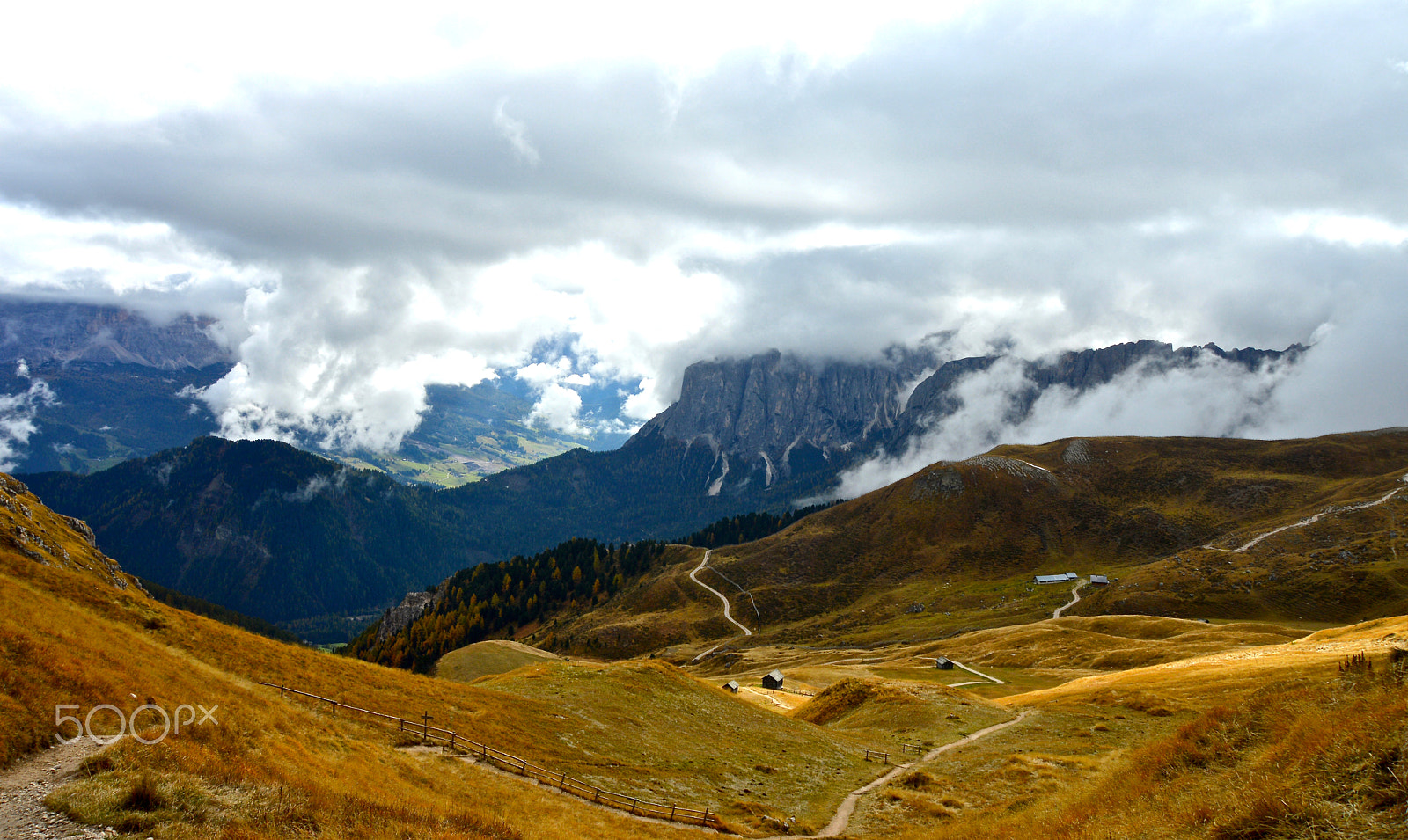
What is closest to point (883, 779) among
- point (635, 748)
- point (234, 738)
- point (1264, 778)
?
point (635, 748)

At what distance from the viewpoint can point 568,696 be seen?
55406 mm

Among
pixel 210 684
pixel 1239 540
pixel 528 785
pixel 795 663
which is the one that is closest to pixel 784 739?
pixel 528 785

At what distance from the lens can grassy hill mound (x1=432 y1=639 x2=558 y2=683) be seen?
420 ft

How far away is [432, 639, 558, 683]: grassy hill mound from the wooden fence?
88.9 meters

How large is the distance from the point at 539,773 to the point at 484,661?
10614 cm

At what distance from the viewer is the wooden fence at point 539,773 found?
35.2 meters

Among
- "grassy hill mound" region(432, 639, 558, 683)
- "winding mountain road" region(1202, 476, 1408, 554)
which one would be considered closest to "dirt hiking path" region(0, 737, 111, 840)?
"grassy hill mound" region(432, 639, 558, 683)

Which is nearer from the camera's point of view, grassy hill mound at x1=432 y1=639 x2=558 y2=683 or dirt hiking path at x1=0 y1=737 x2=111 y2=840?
dirt hiking path at x1=0 y1=737 x2=111 y2=840

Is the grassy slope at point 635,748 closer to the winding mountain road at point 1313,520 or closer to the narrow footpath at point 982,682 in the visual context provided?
the narrow footpath at point 982,682

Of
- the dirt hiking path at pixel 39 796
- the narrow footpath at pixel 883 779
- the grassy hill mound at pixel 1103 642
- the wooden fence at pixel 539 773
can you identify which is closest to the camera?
the dirt hiking path at pixel 39 796

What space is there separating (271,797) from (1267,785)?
2998 centimetres

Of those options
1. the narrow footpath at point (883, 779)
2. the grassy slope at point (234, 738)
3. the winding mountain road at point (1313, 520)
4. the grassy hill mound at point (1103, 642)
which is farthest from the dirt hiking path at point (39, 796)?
the winding mountain road at point (1313, 520)

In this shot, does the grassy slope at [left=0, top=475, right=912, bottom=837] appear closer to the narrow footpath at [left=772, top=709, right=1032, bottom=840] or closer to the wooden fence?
the narrow footpath at [left=772, top=709, right=1032, bottom=840]

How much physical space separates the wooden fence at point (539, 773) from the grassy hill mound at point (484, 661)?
88913 millimetres
